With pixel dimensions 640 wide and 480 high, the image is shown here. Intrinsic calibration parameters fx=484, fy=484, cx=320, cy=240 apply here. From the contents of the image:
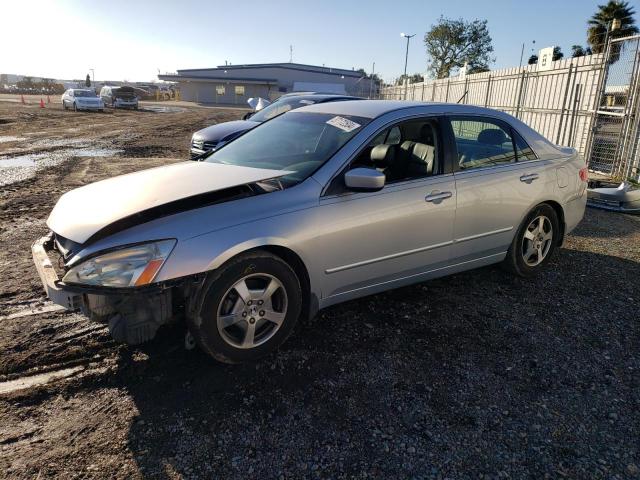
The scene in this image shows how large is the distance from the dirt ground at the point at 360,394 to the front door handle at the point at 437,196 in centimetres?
91

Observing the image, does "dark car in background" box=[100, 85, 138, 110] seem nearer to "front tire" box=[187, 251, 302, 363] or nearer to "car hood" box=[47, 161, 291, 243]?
"car hood" box=[47, 161, 291, 243]

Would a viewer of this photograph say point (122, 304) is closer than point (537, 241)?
Yes

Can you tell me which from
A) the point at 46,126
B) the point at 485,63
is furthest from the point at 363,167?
the point at 485,63

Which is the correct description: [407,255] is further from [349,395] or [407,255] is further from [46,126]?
[46,126]

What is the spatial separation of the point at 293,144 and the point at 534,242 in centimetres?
252

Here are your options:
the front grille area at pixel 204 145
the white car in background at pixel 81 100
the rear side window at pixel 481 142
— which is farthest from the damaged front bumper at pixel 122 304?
the white car in background at pixel 81 100

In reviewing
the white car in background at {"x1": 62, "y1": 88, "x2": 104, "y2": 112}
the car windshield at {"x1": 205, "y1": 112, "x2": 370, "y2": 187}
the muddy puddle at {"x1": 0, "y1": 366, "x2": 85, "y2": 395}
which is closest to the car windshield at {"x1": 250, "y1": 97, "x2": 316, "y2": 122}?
the car windshield at {"x1": 205, "y1": 112, "x2": 370, "y2": 187}

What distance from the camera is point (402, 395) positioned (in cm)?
290

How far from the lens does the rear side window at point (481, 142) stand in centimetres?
411

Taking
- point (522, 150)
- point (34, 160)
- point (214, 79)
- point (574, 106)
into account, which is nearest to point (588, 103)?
point (574, 106)

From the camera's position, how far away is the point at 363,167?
3469 millimetres

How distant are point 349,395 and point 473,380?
81cm

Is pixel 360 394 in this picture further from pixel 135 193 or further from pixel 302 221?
pixel 135 193

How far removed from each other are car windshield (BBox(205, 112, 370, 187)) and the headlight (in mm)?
1032
